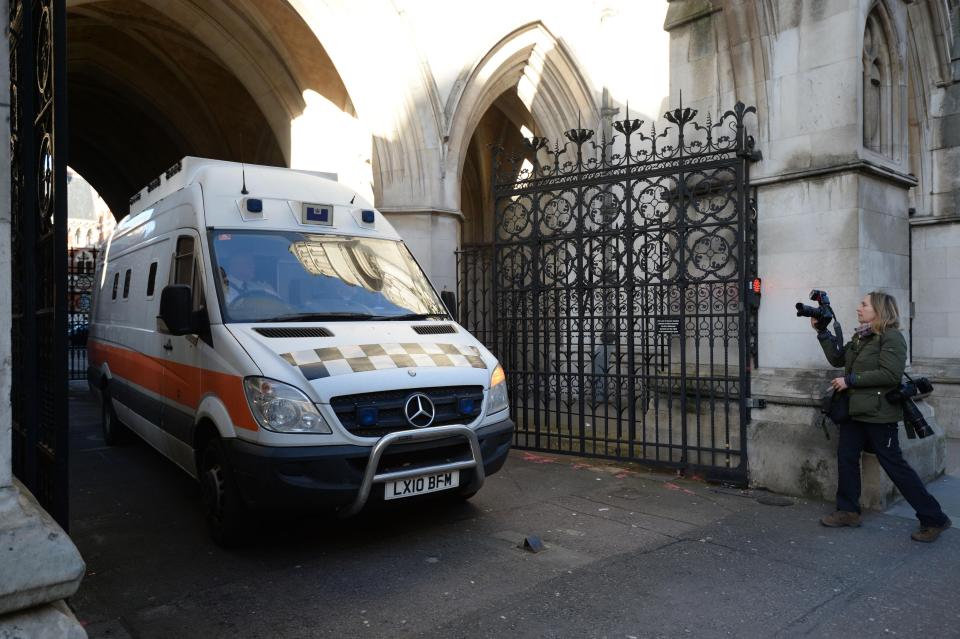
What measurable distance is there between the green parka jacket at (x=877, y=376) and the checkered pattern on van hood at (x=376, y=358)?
253 centimetres

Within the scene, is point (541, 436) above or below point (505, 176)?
below

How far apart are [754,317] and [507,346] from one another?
2.92m

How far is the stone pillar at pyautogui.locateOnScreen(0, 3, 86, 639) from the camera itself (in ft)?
6.33

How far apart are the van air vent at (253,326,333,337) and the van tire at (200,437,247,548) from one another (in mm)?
737

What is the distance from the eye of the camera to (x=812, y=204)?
19.3 feet

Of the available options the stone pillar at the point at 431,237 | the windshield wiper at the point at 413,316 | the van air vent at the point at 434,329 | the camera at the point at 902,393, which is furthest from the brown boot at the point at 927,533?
the stone pillar at the point at 431,237

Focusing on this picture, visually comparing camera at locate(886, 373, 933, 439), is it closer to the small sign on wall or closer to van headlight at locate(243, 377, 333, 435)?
the small sign on wall

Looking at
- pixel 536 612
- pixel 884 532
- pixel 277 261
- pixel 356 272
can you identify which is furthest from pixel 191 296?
pixel 884 532

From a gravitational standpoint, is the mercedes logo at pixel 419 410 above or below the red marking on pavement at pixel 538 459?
above

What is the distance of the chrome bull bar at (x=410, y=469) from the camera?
165 inches

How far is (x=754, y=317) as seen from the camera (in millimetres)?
6207

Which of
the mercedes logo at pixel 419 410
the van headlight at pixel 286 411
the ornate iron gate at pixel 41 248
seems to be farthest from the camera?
the mercedes logo at pixel 419 410

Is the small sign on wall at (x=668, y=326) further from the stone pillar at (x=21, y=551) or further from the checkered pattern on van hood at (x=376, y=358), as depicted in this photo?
the stone pillar at (x=21, y=551)

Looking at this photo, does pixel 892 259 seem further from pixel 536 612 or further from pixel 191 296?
pixel 191 296
